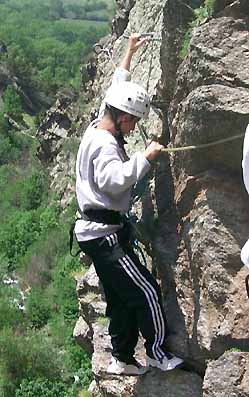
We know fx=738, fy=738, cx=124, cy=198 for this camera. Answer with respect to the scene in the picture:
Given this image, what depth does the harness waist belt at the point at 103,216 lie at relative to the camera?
17.2 ft

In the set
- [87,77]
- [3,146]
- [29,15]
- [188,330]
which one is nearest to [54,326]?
[87,77]

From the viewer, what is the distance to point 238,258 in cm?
526

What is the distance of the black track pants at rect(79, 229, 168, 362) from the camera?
5.26 metres

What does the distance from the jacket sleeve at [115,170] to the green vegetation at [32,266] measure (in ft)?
11.6

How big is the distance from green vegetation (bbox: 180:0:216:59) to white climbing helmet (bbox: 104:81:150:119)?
1.01m

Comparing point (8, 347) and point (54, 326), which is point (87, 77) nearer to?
point (54, 326)

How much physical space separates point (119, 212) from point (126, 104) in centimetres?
78

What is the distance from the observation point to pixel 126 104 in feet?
16.8

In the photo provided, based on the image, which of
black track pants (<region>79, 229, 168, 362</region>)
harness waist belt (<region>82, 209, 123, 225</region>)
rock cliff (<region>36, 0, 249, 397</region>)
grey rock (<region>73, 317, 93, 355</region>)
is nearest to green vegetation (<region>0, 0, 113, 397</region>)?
grey rock (<region>73, 317, 93, 355</region>)

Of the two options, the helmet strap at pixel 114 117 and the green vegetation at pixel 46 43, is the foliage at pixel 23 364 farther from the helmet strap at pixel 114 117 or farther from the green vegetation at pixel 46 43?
the green vegetation at pixel 46 43

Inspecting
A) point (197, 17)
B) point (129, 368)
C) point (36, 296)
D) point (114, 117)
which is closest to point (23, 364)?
point (36, 296)

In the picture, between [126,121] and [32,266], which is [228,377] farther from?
[32,266]

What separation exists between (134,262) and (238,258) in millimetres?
743

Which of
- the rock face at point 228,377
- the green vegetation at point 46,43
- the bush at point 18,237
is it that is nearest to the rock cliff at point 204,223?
the rock face at point 228,377
